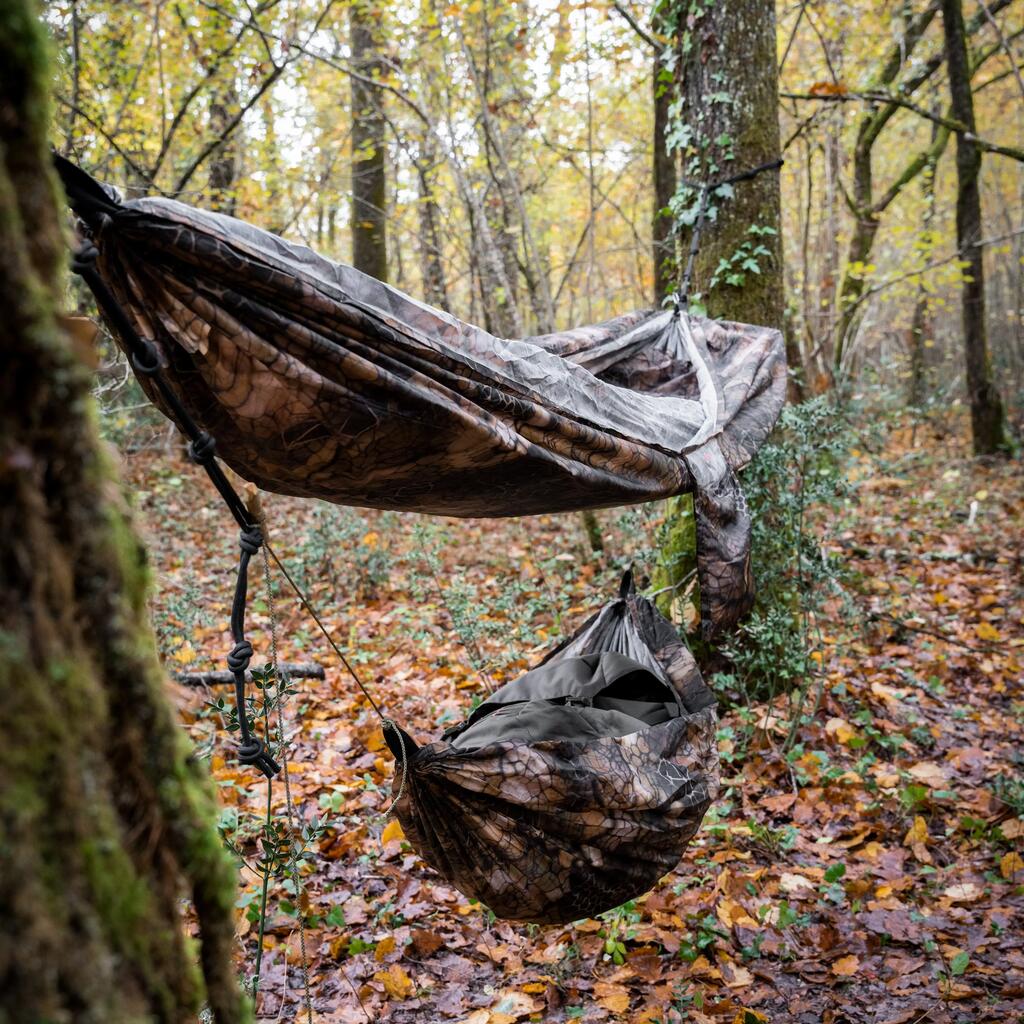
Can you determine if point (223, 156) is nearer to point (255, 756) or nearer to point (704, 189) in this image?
point (704, 189)

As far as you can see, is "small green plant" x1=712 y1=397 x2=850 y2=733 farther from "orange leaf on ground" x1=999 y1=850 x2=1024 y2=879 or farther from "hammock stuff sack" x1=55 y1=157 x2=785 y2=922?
"orange leaf on ground" x1=999 y1=850 x2=1024 y2=879

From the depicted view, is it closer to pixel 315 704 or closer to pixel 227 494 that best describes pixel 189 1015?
pixel 227 494

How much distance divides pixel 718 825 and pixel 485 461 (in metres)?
1.63

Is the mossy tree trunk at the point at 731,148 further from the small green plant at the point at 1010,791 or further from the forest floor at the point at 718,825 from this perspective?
the small green plant at the point at 1010,791

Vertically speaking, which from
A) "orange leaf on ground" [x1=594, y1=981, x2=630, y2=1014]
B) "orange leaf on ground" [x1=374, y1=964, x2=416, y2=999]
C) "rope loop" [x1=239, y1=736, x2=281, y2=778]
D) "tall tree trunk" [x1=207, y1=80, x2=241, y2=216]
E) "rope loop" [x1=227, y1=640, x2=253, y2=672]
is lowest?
"orange leaf on ground" [x1=594, y1=981, x2=630, y2=1014]

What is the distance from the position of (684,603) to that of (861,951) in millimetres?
1310

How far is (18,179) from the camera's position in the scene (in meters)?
0.53

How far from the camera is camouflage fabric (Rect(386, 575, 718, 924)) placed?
154 centimetres

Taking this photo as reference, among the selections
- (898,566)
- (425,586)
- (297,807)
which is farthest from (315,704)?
(898,566)

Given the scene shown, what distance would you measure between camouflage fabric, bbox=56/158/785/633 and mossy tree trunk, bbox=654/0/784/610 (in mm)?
888

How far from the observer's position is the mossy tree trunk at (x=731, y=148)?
3.00 m

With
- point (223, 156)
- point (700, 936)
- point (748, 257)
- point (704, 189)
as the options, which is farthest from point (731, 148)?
point (223, 156)

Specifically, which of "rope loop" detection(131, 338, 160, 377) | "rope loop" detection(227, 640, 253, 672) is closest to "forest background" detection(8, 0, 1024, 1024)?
"rope loop" detection(131, 338, 160, 377)

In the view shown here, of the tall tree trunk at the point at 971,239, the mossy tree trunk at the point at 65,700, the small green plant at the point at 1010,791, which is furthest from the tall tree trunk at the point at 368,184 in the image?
the mossy tree trunk at the point at 65,700
